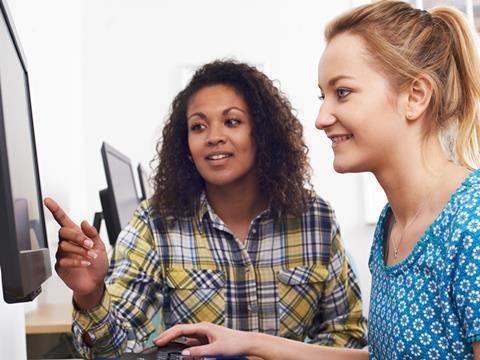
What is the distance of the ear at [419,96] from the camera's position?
3.17 ft

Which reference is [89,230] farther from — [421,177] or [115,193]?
[115,193]

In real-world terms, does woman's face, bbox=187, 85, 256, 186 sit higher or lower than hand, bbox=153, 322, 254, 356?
higher

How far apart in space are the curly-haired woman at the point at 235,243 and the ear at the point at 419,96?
1.92 feet

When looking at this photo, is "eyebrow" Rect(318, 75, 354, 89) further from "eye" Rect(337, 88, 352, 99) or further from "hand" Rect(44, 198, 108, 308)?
"hand" Rect(44, 198, 108, 308)

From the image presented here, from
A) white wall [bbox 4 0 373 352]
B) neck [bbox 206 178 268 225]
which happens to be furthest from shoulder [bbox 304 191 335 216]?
white wall [bbox 4 0 373 352]

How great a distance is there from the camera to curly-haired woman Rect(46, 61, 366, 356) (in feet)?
4.75

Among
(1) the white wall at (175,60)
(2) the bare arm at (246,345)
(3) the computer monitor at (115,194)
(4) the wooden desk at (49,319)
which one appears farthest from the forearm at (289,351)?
(1) the white wall at (175,60)

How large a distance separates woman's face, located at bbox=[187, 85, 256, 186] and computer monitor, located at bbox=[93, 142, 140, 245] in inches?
12.5

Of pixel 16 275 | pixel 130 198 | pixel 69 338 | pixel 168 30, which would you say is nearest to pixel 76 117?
pixel 168 30

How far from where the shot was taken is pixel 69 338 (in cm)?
221

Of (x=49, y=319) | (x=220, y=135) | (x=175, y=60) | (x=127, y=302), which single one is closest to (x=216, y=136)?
(x=220, y=135)

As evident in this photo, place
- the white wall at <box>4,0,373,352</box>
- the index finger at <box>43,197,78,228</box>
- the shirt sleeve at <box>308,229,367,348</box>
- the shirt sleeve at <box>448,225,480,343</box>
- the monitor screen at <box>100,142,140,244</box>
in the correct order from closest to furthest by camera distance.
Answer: the shirt sleeve at <box>448,225,480,343</box>, the index finger at <box>43,197,78,228</box>, the shirt sleeve at <box>308,229,367,348</box>, the monitor screen at <box>100,142,140,244</box>, the white wall at <box>4,0,373,352</box>

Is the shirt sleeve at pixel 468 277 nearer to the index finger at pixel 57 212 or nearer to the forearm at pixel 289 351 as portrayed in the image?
the forearm at pixel 289 351

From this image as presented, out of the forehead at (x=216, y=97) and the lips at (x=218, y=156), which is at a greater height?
the forehead at (x=216, y=97)
